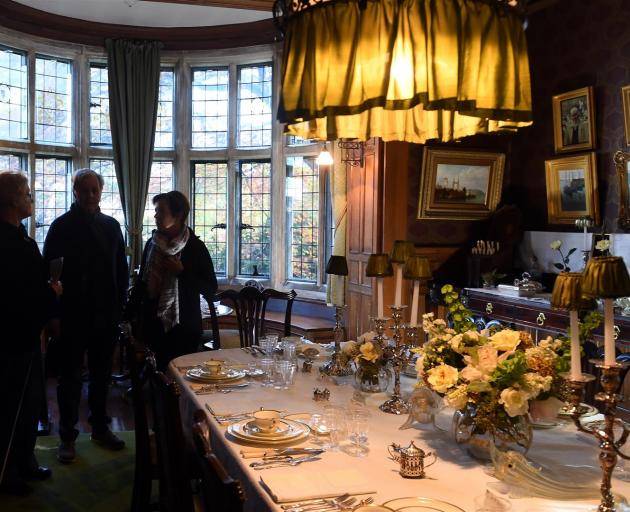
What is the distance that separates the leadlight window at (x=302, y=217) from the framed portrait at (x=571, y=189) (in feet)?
7.67

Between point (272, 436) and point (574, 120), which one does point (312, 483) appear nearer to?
point (272, 436)

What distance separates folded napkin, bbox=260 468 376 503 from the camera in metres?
1.59

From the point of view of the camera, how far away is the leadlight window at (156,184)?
275 inches

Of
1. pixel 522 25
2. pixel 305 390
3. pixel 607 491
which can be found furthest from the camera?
pixel 305 390

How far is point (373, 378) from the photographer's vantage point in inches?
99.0

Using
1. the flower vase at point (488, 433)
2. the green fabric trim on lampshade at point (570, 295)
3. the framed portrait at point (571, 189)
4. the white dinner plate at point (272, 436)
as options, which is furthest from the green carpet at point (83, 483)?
the framed portrait at point (571, 189)

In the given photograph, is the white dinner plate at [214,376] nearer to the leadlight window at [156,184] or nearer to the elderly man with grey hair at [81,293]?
the elderly man with grey hair at [81,293]

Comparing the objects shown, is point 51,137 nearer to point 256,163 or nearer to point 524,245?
point 256,163

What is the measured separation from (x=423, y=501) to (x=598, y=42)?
441cm

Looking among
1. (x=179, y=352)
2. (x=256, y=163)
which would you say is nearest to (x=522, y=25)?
(x=179, y=352)

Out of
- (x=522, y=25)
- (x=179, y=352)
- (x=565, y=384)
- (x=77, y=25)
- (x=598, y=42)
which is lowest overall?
(x=179, y=352)

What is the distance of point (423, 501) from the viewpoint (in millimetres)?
1537

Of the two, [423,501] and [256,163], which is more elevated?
[256,163]

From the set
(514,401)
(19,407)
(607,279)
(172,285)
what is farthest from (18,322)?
(607,279)
